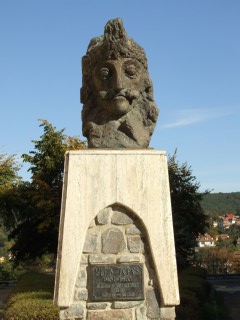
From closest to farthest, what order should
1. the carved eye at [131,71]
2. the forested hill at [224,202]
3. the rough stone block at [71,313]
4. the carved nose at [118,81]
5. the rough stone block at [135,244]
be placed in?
the rough stone block at [71,313], the rough stone block at [135,244], the carved nose at [118,81], the carved eye at [131,71], the forested hill at [224,202]

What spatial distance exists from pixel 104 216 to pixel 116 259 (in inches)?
19.5

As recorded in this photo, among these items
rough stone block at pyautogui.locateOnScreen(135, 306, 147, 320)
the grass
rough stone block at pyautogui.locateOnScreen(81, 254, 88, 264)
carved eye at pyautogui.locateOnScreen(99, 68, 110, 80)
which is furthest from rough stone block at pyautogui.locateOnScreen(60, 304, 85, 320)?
the grass

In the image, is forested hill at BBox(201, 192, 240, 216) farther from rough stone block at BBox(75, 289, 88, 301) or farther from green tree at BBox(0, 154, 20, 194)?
rough stone block at BBox(75, 289, 88, 301)

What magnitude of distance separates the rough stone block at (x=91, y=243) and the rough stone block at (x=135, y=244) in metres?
0.37

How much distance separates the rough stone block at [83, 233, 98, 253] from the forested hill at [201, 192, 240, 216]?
7616 cm

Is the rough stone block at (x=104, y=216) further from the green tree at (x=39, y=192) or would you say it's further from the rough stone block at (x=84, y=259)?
the green tree at (x=39, y=192)

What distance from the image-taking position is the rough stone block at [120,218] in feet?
16.1

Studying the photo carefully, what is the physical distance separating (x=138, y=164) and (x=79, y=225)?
3.12 ft

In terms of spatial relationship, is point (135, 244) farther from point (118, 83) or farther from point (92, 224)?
point (118, 83)

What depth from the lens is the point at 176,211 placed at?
60.1ft

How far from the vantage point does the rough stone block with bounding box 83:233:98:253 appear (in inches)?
191

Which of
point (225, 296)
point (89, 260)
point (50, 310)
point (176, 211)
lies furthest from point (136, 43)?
point (176, 211)

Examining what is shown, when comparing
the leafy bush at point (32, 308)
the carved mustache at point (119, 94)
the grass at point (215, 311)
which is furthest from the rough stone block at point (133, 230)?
the grass at point (215, 311)

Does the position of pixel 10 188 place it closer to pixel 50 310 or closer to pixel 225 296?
pixel 225 296
